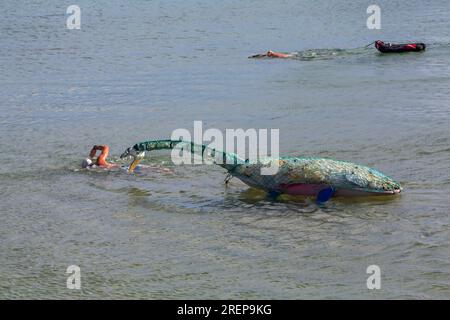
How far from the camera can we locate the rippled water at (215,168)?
8586 mm

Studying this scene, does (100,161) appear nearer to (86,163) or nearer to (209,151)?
(86,163)

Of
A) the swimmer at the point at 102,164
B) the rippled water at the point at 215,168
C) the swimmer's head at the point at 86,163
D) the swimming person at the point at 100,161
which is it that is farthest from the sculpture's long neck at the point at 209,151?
the swimmer's head at the point at 86,163

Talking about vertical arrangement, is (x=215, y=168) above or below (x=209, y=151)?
below

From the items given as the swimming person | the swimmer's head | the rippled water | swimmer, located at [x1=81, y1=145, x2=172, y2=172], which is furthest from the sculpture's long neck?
the swimmer's head

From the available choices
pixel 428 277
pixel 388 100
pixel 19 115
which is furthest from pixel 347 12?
pixel 428 277

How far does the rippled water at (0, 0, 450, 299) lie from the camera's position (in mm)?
8586

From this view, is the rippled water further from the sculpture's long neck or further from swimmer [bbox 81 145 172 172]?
the sculpture's long neck

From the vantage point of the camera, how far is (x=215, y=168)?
12.9m

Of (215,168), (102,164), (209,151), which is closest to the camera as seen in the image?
(209,151)

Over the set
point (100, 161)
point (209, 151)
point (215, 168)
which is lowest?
point (215, 168)

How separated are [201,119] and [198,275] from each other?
8.23m

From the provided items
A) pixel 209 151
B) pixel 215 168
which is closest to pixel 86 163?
pixel 215 168

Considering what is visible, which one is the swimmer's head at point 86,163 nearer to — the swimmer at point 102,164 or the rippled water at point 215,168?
the swimmer at point 102,164
